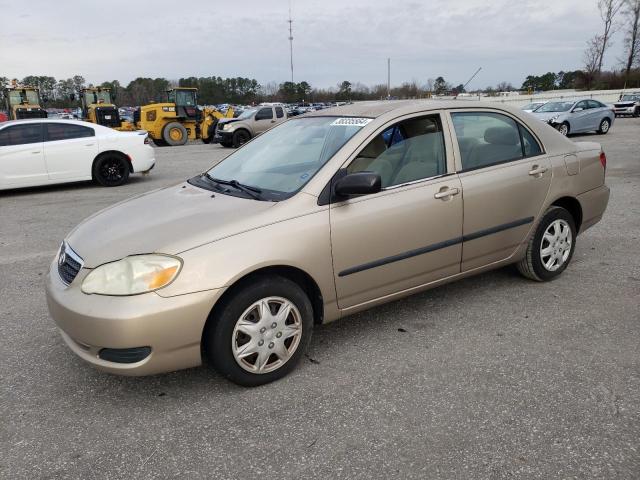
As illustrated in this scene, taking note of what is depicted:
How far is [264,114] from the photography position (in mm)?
21594

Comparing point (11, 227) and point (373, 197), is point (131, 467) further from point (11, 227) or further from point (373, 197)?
point (11, 227)

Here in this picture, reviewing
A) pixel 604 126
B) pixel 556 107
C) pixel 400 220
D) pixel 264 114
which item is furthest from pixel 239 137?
pixel 400 220

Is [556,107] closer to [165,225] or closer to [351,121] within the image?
[351,121]

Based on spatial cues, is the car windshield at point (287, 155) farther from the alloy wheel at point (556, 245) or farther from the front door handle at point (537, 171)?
the alloy wheel at point (556, 245)

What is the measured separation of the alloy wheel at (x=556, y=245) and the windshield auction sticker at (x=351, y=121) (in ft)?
6.11

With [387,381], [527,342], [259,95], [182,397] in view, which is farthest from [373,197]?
[259,95]

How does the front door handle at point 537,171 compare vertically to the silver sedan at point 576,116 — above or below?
above

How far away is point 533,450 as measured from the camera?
2.35 metres

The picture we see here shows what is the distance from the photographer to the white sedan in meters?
9.61

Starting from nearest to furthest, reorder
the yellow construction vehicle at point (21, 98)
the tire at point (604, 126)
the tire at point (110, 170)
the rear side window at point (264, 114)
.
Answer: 1. the tire at point (110, 170)
2. the tire at point (604, 126)
3. the rear side window at point (264, 114)
4. the yellow construction vehicle at point (21, 98)

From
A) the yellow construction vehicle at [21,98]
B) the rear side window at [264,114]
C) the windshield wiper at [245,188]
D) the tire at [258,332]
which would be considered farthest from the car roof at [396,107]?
the yellow construction vehicle at [21,98]

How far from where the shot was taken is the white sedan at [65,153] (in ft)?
31.5

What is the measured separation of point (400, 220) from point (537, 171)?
147 cm

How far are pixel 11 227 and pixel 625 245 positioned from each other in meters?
7.88
